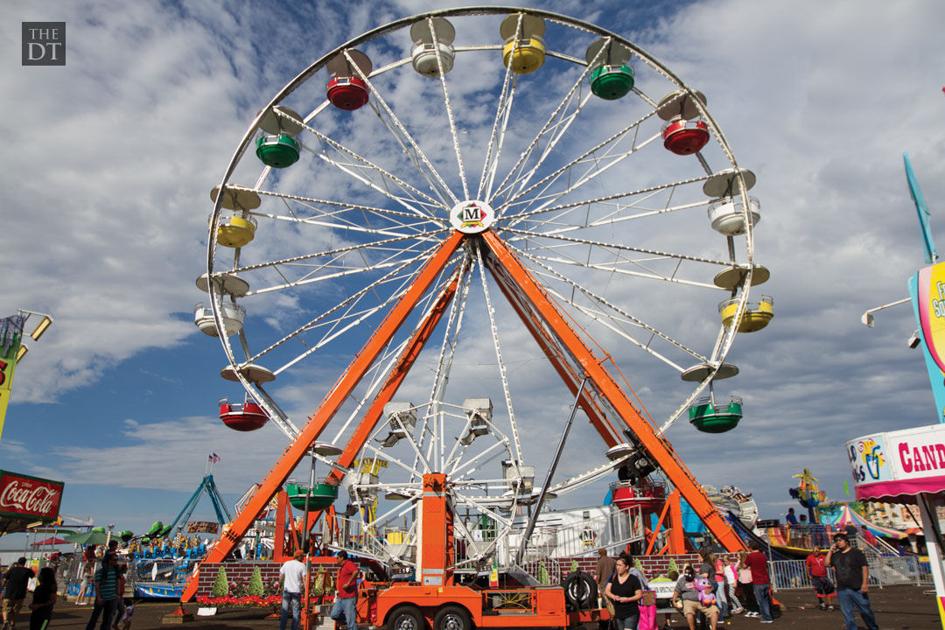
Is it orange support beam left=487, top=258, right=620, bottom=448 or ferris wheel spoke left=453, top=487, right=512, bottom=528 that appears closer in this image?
ferris wheel spoke left=453, top=487, right=512, bottom=528

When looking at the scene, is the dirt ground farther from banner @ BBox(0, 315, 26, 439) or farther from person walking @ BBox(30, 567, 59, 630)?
banner @ BBox(0, 315, 26, 439)

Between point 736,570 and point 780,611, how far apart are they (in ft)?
4.21

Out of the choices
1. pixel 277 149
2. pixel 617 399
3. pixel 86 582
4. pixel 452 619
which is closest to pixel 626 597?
pixel 452 619

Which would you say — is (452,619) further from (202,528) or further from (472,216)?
(202,528)

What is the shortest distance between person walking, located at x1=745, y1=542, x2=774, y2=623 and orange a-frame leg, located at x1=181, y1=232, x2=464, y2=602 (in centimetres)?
1137

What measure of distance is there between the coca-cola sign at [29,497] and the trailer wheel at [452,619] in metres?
9.07

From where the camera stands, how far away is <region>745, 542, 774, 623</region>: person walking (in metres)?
14.1

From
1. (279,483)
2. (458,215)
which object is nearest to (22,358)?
(279,483)

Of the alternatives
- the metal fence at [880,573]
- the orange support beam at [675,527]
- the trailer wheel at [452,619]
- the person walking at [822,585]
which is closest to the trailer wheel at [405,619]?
the trailer wheel at [452,619]

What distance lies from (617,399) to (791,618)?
257 inches

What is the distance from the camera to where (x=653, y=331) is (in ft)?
62.2

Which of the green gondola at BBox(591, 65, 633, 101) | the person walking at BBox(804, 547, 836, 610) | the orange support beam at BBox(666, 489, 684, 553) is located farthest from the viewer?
the green gondola at BBox(591, 65, 633, 101)

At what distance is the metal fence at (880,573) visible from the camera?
85.6 ft

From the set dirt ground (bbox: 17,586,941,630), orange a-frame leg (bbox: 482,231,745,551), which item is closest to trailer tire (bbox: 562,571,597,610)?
dirt ground (bbox: 17,586,941,630)
